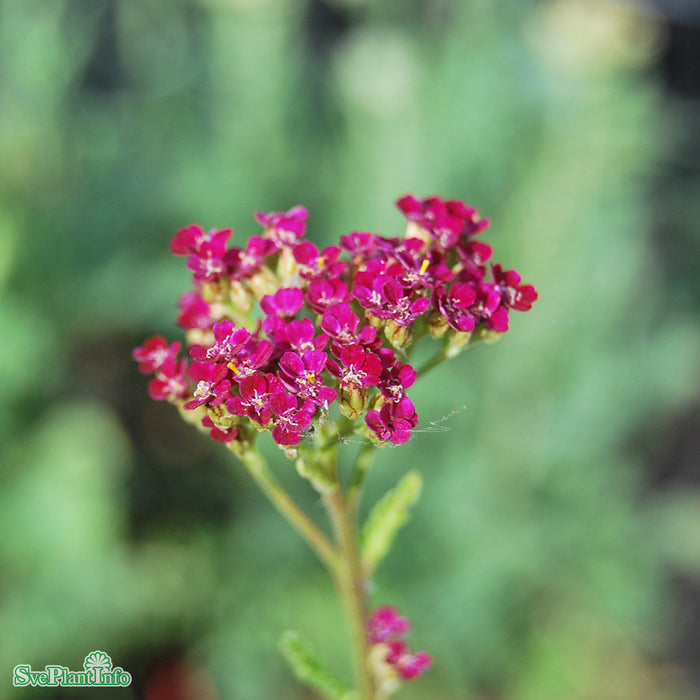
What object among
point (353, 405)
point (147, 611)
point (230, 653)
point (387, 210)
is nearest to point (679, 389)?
point (387, 210)

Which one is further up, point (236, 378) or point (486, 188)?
point (486, 188)

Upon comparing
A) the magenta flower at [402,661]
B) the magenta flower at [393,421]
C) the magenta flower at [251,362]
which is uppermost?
the magenta flower at [251,362]

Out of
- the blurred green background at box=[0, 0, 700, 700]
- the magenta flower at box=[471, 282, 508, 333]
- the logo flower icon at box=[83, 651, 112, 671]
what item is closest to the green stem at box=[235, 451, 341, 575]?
the magenta flower at box=[471, 282, 508, 333]

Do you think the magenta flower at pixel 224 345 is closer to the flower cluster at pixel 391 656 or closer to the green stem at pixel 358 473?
the green stem at pixel 358 473

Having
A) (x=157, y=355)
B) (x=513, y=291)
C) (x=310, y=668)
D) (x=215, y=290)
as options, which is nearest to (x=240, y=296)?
(x=215, y=290)

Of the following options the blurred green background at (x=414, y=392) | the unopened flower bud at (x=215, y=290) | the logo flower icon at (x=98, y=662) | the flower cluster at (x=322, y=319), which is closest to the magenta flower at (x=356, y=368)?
the flower cluster at (x=322, y=319)

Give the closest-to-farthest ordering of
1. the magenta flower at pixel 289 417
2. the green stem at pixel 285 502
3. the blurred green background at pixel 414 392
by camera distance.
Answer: the magenta flower at pixel 289 417
the green stem at pixel 285 502
the blurred green background at pixel 414 392

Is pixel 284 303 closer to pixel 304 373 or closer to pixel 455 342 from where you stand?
pixel 304 373

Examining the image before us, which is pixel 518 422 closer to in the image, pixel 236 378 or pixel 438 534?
pixel 438 534
